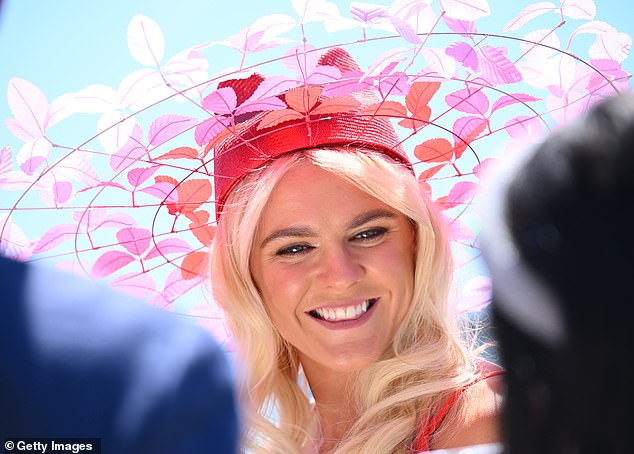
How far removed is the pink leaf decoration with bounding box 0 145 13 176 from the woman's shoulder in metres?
1.50

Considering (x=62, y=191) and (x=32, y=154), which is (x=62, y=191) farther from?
(x=32, y=154)

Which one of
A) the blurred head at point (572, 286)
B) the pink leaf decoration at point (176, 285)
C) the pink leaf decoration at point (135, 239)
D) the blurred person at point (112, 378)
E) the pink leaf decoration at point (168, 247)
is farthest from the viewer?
the pink leaf decoration at point (176, 285)

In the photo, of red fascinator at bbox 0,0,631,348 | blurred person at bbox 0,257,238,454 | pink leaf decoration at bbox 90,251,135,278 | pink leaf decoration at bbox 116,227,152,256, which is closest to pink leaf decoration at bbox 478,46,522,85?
red fascinator at bbox 0,0,631,348

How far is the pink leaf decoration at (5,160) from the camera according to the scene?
232cm

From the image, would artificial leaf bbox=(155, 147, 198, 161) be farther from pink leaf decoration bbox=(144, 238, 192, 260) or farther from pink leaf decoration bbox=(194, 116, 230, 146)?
pink leaf decoration bbox=(144, 238, 192, 260)

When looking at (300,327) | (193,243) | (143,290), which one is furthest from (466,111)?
(143,290)

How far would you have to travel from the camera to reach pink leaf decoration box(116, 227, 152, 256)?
2.88m

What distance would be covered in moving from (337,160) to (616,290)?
6.52 feet

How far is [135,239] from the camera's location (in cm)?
291

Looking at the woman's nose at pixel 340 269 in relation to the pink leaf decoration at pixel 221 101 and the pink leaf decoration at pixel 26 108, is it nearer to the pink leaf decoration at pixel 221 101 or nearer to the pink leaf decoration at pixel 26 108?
the pink leaf decoration at pixel 221 101

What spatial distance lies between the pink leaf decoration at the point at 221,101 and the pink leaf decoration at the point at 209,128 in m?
0.09

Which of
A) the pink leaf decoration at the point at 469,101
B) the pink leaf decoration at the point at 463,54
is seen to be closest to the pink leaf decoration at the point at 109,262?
the pink leaf decoration at the point at 469,101

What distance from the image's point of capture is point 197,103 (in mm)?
2248

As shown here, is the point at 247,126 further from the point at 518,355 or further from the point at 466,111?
the point at 518,355
